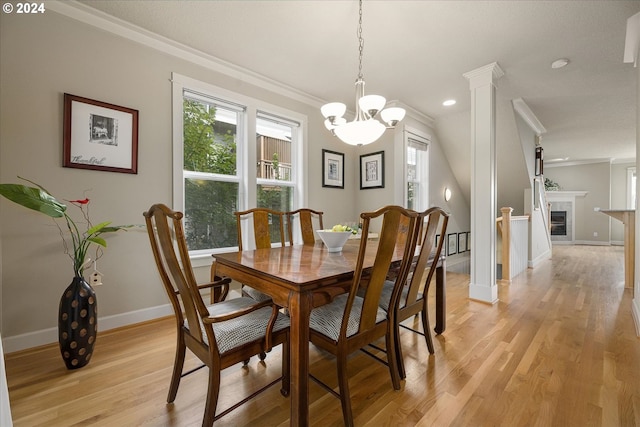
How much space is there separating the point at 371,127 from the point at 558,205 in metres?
9.81

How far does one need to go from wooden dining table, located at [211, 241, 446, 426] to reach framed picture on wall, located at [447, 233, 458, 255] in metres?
4.11

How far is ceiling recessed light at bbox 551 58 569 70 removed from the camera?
281cm

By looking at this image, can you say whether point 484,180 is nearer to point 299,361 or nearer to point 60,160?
point 299,361

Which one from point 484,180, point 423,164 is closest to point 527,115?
point 423,164

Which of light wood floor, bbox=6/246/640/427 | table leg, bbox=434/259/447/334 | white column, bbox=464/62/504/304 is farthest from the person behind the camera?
white column, bbox=464/62/504/304

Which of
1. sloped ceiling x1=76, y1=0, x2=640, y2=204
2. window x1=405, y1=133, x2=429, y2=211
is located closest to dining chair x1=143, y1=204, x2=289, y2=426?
sloped ceiling x1=76, y1=0, x2=640, y2=204

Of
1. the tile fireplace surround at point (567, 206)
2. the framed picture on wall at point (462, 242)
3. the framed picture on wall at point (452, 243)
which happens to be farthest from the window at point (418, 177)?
the tile fireplace surround at point (567, 206)

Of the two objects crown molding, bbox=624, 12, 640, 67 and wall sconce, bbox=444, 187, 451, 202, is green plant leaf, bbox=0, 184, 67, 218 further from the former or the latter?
wall sconce, bbox=444, 187, 451, 202

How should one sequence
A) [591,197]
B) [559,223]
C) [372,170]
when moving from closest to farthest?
1. [372,170]
2. [591,197]
3. [559,223]

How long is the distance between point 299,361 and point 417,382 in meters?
0.88

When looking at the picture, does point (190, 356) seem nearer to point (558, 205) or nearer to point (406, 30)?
point (406, 30)

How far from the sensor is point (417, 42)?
2.55 meters

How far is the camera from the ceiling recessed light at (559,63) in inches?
111

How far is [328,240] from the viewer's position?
6.47ft
